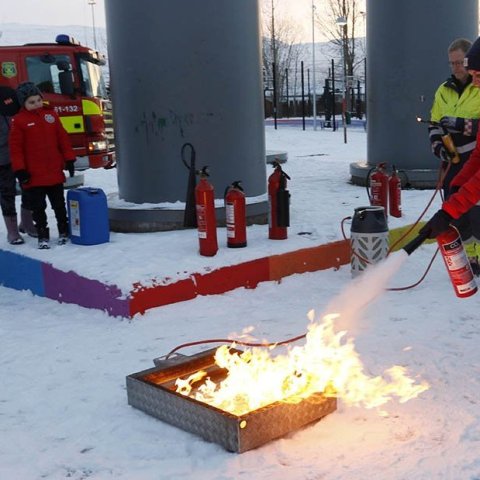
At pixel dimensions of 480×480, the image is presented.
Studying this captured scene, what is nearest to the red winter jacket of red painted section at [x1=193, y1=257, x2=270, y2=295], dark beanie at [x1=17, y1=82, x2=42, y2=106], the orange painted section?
dark beanie at [x1=17, y1=82, x2=42, y2=106]

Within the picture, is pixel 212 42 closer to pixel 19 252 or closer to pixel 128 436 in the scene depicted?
pixel 19 252

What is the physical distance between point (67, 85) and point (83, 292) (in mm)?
8775

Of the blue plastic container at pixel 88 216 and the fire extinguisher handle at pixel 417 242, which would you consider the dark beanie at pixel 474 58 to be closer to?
the fire extinguisher handle at pixel 417 242

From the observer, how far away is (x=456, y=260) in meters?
3.94

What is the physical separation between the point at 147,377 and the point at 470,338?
2.20 m

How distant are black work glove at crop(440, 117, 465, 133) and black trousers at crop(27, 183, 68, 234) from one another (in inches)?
140

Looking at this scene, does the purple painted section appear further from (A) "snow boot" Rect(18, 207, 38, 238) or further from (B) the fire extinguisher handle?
(B) the fire extinguisher handle

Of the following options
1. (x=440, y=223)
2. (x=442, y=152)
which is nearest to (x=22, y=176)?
(x=442, y=152)

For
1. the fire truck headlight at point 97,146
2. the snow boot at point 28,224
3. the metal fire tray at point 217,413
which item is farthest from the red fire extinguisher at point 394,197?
the fire truck headlight at point 97,146

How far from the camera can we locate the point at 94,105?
13.9 m

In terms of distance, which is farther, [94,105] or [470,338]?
[94,105]

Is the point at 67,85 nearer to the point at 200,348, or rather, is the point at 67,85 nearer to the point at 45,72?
the point at 45,72

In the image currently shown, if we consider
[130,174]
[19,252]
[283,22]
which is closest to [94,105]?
[130,174]

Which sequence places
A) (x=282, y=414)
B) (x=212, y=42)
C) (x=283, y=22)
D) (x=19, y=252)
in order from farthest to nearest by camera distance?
(x=283, y=22) → (x=212, y=42) → (x=19, y=252) → (x=282, y=414)
